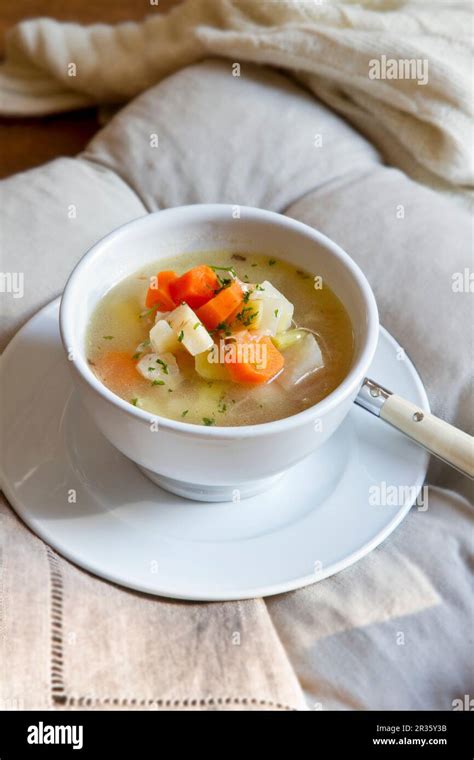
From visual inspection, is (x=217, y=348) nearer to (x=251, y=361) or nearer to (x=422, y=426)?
(x=251, y=361)

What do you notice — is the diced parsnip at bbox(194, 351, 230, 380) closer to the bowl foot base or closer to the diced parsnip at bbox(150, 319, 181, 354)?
the diced parsnip at bbox(150, 319, 181, 354)

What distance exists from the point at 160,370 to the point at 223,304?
0.14 m

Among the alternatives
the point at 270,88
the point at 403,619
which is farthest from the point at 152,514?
the point at 270,88

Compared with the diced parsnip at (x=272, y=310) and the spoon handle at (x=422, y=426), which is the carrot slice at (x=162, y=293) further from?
the spoon handle at (x=422, y=426)

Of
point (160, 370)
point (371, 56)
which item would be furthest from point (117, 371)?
point (371, 56)

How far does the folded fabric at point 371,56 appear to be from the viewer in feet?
6.17

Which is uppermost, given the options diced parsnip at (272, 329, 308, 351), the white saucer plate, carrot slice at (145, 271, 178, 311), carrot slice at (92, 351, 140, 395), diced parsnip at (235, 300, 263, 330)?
carrot slice at (145, 271, 178, 311)

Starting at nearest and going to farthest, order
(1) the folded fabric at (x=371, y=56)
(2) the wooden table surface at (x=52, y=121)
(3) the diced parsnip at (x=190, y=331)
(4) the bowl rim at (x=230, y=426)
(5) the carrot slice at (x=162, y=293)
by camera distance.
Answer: (4) the bowl rim at (x=230, y=426), (3) the diced parsnip at (x=190, y=331), (5) the carrot slice at (x=162, y=293), (1) the folded fabric at (x=371, y=56), (2) the wooden table surface at (x=52, y=121)

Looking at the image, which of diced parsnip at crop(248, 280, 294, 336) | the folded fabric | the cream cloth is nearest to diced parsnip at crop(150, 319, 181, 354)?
diced parsnip at crop(248, 280, 294, 336)

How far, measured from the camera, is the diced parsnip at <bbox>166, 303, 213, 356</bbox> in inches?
48.6

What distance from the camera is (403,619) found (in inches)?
49.8

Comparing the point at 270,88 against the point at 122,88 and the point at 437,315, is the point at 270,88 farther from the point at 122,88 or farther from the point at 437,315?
the point at 437,315

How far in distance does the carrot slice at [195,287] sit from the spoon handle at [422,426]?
0.30m

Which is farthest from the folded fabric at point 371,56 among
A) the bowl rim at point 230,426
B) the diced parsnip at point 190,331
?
the diced parsnip at point 190,331
